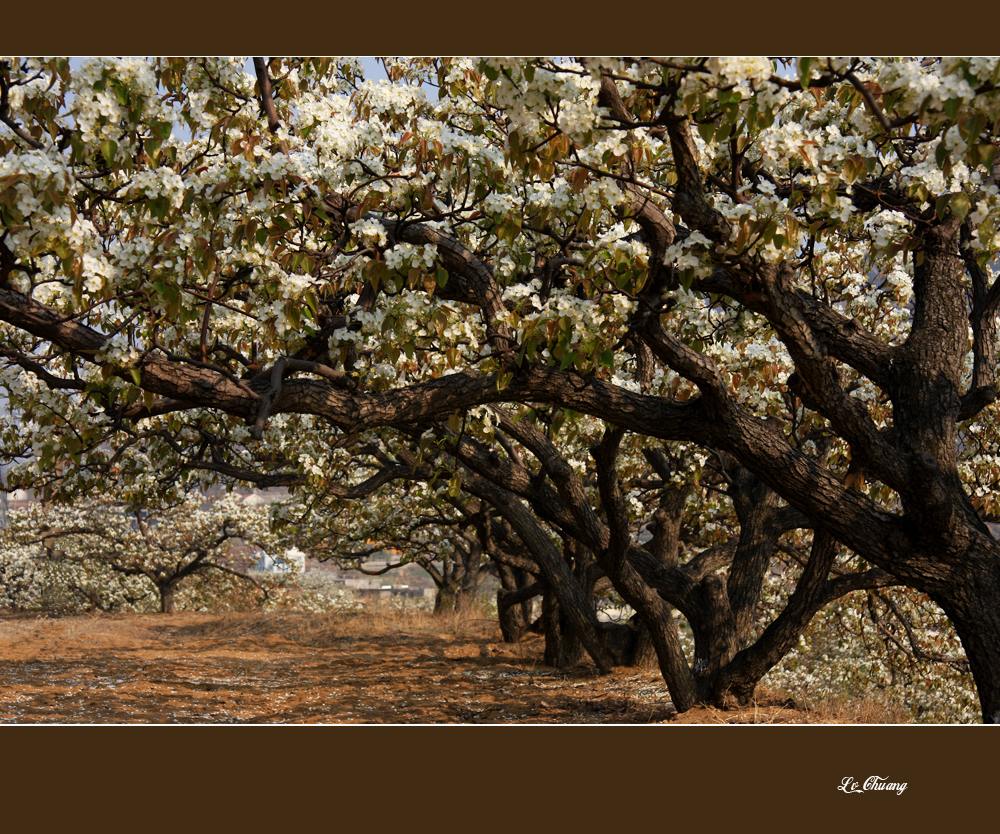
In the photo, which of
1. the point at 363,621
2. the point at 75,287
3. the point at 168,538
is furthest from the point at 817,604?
the point at 168,538

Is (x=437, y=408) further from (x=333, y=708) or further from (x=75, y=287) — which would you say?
(x=333, y=708)

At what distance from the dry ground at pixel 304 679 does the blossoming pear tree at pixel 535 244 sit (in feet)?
12.6

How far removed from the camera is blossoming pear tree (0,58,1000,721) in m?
5.85

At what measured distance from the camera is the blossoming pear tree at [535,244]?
5848 millimetres

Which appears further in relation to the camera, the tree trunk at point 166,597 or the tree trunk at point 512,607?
the tree trunk at point 166,597

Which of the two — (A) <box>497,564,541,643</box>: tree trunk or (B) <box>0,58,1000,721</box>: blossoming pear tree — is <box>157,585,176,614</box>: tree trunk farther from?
(B) <box>0,58,1000,721</box>: blossoming pear tree

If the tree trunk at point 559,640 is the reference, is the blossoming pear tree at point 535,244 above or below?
above

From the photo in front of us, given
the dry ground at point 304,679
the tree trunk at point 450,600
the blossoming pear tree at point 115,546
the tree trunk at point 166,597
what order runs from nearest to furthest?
the dry ground at point 304,679
the blossoming pear tree at point 115,546
the tree trunk at point 450,600
the tree trunk at point 166,597

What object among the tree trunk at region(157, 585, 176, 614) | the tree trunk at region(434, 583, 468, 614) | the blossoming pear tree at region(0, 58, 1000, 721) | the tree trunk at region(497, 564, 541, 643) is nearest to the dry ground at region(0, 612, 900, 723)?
the tree trunk at region(497, 564, 541, 643)

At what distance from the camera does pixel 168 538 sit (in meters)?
28.6

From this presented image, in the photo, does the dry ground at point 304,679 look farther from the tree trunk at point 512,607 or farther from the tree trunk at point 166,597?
the tree trunk at point 166,597

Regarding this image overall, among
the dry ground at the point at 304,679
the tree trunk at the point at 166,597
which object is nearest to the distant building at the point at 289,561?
the tree trunk at the point at 166,597

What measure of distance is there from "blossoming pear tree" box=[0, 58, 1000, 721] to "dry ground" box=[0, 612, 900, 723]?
3.83 m

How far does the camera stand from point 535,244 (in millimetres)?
8922
